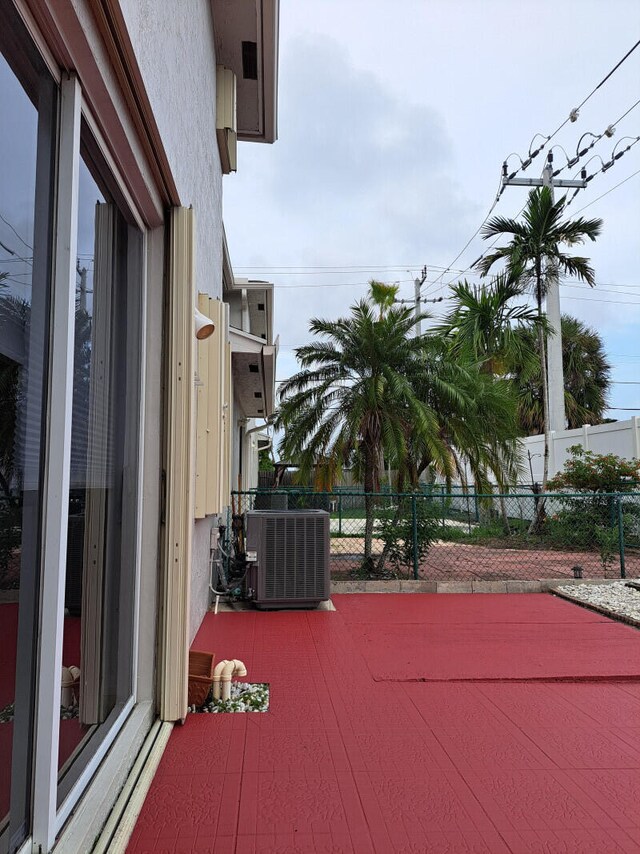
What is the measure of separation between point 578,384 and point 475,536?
15.9 metres

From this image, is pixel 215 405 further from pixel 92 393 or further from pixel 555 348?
pixel 555 348

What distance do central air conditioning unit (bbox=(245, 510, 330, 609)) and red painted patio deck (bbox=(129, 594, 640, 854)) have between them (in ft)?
3.26

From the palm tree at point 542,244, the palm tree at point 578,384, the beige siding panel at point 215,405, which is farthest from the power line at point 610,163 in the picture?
the beige siding panel at point 215,405

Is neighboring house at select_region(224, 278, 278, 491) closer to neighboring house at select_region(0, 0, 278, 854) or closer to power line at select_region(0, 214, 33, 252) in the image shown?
neighboring house at select_region(0, 0, 278, 854)

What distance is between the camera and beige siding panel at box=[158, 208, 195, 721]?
320cm

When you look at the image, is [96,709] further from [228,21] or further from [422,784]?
[228,21]

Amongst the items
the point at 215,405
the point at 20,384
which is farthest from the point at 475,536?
the point at 20,384

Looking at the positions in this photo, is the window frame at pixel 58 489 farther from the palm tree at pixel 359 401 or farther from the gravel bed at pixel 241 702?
the palm tree at pixel 359 401

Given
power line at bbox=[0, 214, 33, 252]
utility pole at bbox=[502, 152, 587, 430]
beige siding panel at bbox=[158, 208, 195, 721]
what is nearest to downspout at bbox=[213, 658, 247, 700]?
beige siding panel at bbox=[158, 208, 195, 721]

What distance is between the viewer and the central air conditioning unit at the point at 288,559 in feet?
20.6

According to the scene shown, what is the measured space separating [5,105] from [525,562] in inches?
388

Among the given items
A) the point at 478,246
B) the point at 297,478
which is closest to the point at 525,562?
the point at 297,478

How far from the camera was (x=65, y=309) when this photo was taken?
1.94 meters

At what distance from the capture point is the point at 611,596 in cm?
715
